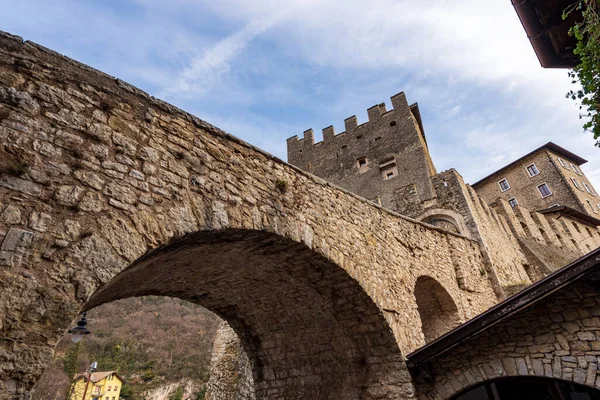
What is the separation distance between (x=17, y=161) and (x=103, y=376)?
3564 centimetres

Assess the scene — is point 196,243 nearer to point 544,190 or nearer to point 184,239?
point 184,239

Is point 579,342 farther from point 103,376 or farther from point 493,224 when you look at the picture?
point 103,376

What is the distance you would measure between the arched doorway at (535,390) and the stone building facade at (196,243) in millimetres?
929

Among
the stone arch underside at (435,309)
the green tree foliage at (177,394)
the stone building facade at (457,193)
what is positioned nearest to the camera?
the stone arch underside at (435,309)

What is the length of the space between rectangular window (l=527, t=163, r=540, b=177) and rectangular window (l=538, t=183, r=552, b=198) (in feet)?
3.66

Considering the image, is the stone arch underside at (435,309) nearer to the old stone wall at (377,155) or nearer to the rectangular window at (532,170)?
the old stone wall at (377,155)

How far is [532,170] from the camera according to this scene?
27469mm

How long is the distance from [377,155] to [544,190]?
17.5 metres

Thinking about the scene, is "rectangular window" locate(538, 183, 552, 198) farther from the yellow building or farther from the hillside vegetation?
the yellow building

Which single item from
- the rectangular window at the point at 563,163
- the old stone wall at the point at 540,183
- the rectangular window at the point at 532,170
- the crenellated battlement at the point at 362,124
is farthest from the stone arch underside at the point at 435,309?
the rectangular window at the point at 563,163

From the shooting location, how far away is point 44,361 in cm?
194

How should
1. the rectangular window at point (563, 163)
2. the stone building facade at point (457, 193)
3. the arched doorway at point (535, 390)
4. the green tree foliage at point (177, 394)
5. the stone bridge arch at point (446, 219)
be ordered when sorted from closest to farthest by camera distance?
the arched doorway at point (535, 390) < the stone bridge arch at point (446, 219) < the stone building facade at point (457, 193) < the rectangular window at point (563, 163) < the green tree foliage at point (177, 394)

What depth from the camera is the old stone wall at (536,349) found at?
4.01m

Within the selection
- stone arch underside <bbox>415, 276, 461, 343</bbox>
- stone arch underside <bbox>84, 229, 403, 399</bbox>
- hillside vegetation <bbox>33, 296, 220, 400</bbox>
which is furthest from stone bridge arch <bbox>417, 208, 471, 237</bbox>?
hillside vegetation <bbox>33, 296, 220, 400</bbox>
